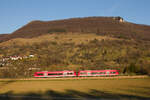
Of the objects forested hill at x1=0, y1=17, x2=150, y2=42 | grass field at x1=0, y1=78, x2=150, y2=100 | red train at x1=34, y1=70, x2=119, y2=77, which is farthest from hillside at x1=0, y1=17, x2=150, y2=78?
grass field at x1=0, y1=78, x2=150, y2=100

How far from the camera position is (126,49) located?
195ft

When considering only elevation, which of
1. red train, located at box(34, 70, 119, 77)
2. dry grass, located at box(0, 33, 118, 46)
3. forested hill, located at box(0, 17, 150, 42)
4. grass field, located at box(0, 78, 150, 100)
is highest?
forested hill, located at box(0, 17, 150, 42)

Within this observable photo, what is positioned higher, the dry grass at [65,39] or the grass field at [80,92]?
the dry grass at [65,39]

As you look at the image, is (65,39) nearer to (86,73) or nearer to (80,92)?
(86,73)

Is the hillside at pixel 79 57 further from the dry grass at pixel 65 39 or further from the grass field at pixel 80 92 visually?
the grass field at pixel 80 92

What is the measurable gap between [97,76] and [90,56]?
2240 centimetres

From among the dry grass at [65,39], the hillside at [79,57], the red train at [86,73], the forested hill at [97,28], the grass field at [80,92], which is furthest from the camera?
the forested hill at [97,28]

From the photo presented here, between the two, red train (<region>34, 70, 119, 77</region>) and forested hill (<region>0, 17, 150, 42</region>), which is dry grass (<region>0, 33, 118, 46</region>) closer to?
forested hill (<region>0, 17, 150, 42</region>)

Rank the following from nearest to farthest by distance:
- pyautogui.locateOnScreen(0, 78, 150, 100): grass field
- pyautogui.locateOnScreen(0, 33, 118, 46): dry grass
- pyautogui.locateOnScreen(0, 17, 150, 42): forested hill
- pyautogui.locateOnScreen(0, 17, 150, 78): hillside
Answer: pyautogui.locateOnScreen(0, 78, 150, 100): grass field, pyautogui.locateOnScreen(0, 17, 150, 78): hillside, pyautogui.locateOnScreen(0, 33, 118, 46): dry grass, pyautogui.locateOnScreen(0, 17, 150, 42): forested hill

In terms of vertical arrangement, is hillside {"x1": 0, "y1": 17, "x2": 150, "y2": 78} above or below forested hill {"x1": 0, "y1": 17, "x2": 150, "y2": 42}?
below

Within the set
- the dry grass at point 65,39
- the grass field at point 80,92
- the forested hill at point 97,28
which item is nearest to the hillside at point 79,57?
the forested hill at point 97,28

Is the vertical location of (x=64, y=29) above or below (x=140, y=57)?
above

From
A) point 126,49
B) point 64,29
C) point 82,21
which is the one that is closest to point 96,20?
point 82,21

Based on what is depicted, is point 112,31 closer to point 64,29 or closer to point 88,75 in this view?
point 64,29
